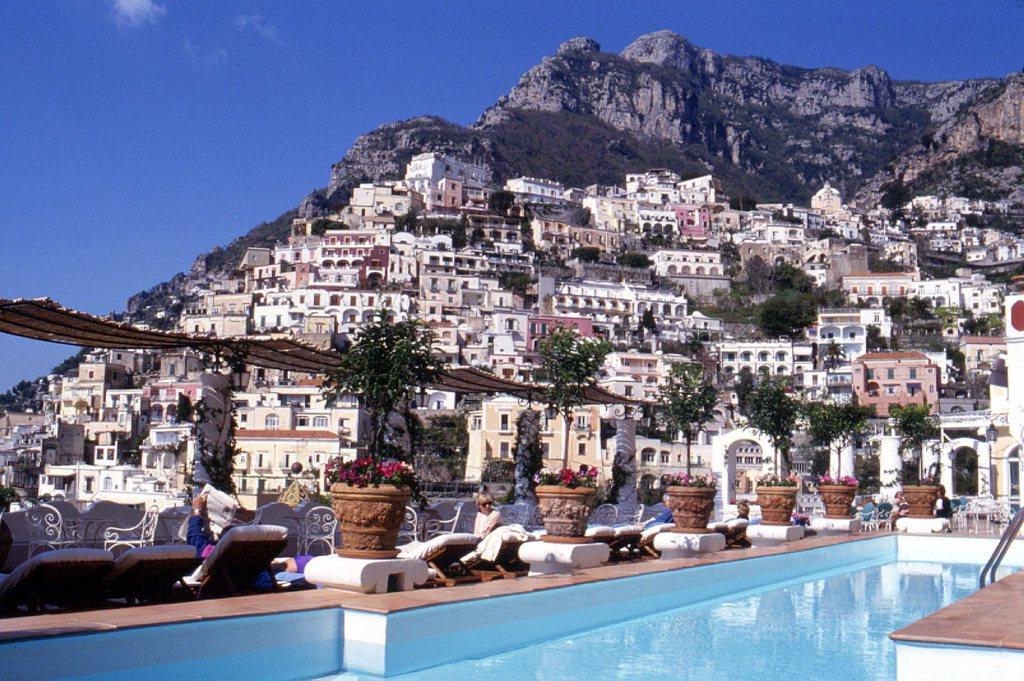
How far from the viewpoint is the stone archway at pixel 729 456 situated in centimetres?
2669

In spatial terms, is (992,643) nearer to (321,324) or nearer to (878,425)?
(878,425)

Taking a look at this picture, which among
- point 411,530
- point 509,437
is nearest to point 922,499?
point 411,530

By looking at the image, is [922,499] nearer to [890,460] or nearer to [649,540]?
[649,540]

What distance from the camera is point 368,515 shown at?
7.45 m

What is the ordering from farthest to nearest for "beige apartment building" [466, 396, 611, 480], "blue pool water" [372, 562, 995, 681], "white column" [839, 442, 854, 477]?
"beige apartment building" [466, 396, 611, 480], "white column" [839, 442, 854, 477], "blue pool water" [372, 562, 995, 681]

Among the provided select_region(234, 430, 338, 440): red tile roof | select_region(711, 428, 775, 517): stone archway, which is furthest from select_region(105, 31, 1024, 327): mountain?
select_region(711, 428, 775, 517): stone archway

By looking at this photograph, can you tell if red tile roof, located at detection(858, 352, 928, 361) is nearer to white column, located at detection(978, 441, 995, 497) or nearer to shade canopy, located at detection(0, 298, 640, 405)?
white column, located at detection(978, 441, 995, 497)

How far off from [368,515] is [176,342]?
554 cm

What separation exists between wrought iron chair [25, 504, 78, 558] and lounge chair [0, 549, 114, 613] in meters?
1.93

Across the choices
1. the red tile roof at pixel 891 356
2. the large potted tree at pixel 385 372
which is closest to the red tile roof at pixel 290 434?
the red tile roof at pixel 891 356

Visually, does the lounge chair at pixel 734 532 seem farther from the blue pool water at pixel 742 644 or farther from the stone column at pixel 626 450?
the stone column at pixel 626 450

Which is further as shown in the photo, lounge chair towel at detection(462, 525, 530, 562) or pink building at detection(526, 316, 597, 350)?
pink building at detection(526, 316, 597, 350)

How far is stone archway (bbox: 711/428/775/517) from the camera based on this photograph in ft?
87.6

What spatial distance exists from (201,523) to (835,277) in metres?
109
